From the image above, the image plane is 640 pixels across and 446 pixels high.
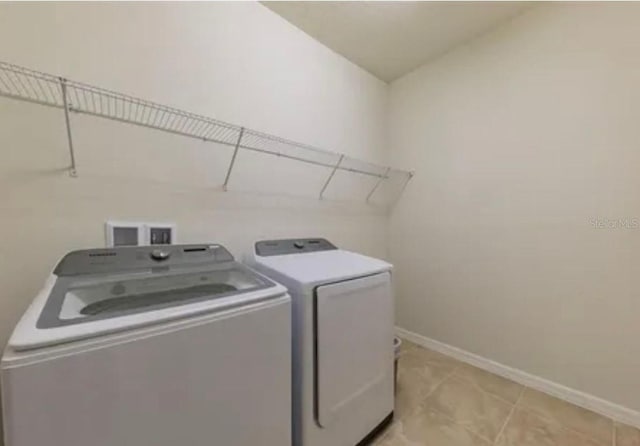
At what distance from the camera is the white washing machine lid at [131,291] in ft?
2.39

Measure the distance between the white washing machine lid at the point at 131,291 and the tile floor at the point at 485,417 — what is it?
45.5 inches

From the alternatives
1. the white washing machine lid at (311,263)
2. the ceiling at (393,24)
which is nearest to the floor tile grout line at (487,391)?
the white washing machine lid at (311,263)

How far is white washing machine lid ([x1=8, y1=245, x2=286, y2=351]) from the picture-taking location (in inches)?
28.7

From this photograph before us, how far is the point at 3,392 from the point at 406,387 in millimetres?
1991

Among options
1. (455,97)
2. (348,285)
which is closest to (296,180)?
(348,285)

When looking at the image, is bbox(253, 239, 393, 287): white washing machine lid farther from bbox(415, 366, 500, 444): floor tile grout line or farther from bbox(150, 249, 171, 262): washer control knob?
bbox(415, 366, 500, 444): floor tile grout line

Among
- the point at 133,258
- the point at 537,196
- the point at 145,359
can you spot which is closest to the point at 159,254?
the point at 133,258

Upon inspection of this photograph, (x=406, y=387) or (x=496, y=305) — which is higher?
(x=496, y=305)

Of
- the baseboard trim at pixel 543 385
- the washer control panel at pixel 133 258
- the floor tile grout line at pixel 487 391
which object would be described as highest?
the washer control panel at pixel 133 258

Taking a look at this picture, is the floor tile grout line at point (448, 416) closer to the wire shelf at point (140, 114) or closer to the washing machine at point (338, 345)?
the washing machine at point (338, 345)

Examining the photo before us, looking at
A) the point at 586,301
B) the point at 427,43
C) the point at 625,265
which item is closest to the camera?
the point at 625,265

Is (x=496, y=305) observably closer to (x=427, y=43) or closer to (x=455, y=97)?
(x=455, y=97)

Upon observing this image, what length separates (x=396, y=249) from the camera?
2.79 metres

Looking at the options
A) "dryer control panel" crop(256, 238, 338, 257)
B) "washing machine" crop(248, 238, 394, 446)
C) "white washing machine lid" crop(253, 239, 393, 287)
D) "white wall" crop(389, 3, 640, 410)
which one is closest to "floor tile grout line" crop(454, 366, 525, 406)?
"white wall" crop(389, 3, 640, 410)
